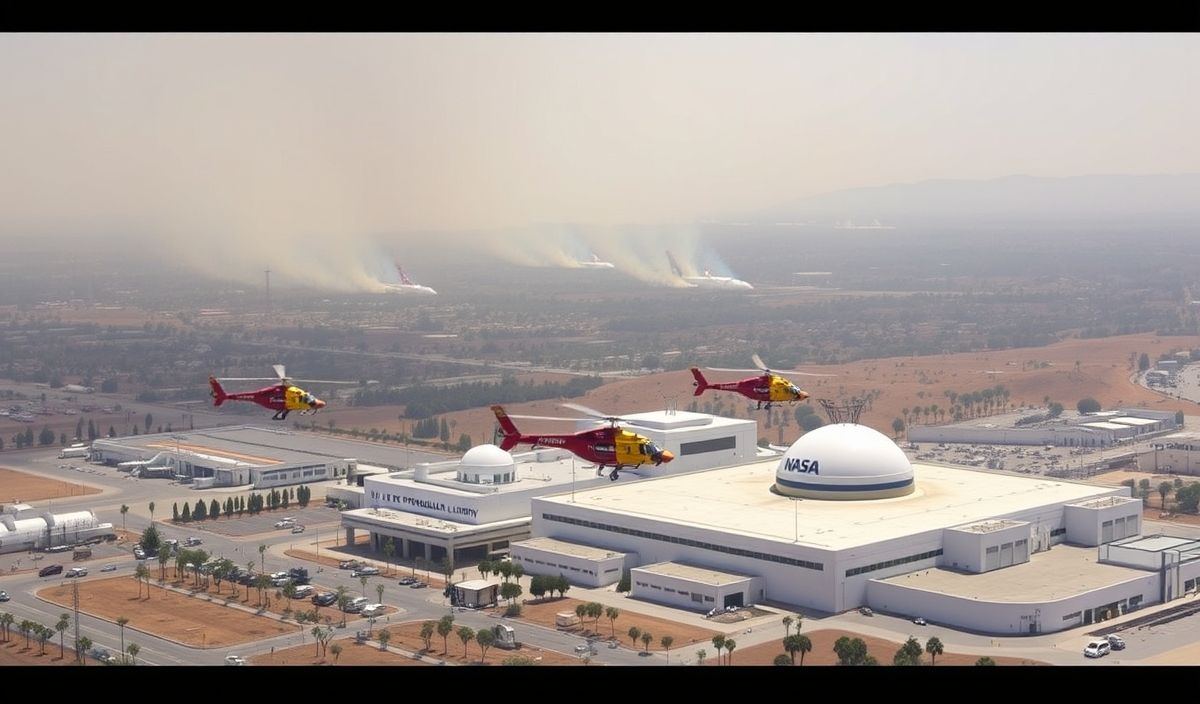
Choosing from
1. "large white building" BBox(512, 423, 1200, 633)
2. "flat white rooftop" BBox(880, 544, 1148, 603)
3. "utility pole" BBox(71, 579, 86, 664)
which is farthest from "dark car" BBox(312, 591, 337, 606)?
"flat white rooftop" BBox(880, 544, 1148, 603)

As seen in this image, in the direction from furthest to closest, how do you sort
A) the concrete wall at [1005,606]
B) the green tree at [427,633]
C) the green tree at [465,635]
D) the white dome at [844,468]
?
the white dome at [844,468] → the concrete wall at [1005,606] → the green tree at [427,633] → the green tree at [465,635]

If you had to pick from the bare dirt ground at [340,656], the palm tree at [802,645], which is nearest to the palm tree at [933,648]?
the palm tree at [802,645]

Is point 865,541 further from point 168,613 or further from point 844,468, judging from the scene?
point 168,613

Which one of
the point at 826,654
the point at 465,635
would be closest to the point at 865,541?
the point at 826,654

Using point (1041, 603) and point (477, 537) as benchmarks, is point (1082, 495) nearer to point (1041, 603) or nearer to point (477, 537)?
point (1041, 603)

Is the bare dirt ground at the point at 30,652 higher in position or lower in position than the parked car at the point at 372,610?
lower

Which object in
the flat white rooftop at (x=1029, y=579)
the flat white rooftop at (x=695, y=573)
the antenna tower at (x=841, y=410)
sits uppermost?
the antenna tower at (x=841, y=410)

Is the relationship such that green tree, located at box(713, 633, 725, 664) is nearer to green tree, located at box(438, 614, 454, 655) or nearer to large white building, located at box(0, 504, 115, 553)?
green tree, located at box(438, 614, 454, 655)

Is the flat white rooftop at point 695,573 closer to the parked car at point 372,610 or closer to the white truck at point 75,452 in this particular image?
the parked car at point 372,610
